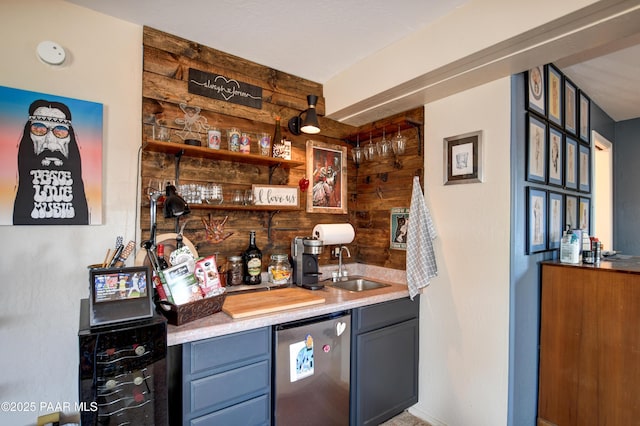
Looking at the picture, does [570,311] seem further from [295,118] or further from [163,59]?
[163,59]

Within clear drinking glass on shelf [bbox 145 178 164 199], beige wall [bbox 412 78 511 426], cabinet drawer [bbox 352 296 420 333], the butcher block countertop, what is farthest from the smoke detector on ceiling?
beige wall [bbox 412 78 511 426]

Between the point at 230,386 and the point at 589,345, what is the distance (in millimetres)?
2039

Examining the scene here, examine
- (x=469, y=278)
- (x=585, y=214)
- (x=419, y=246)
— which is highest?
(x=585, y=214)

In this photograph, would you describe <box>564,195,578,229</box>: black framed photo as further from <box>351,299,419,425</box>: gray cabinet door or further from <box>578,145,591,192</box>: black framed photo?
<box>351,299,419,425</box>: gray cabinet door

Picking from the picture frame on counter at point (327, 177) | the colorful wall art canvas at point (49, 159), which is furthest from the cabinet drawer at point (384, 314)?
the colorful wall art canvas at point (49, 159)

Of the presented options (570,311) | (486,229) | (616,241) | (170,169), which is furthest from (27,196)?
(616,241)

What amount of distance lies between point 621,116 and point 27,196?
5.21 m

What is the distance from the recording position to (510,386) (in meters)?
1.79

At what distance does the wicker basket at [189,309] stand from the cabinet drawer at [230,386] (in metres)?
0.27

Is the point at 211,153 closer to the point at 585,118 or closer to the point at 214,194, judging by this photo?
the point at 214,194

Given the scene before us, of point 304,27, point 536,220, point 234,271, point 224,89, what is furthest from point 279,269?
point 536,220

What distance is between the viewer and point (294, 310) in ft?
5.48

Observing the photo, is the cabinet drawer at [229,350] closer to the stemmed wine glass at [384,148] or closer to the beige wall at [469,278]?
the beige wall at [469,278]

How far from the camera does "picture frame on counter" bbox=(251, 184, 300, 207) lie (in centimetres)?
221
